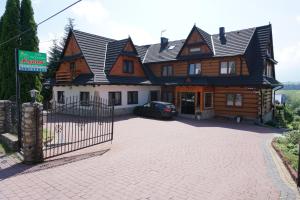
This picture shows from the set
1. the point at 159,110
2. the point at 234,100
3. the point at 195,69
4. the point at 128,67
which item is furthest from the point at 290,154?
the point at 128,67

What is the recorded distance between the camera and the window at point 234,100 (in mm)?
21938

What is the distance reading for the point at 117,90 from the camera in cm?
2255

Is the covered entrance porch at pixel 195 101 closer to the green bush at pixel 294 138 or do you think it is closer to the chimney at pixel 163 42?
the chimney at pixel 163 42

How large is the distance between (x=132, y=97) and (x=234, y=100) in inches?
386

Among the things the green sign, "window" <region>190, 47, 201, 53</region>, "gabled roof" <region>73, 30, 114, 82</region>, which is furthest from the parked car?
the green sign

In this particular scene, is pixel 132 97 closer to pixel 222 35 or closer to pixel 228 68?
pixel 228 68

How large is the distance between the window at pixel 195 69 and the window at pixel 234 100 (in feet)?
13.3

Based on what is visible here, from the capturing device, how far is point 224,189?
630cm

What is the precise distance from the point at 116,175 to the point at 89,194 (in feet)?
4.42

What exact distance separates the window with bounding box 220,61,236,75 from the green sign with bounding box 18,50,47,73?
17.0 metres

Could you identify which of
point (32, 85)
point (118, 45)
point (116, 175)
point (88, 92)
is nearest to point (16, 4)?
point (32, 85)

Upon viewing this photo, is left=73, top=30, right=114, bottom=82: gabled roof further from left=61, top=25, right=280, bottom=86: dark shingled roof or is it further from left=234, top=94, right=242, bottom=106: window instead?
left=234, top=94, right=242, bottom=106: window

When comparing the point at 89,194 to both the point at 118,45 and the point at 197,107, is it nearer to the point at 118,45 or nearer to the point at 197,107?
the point at 197,107

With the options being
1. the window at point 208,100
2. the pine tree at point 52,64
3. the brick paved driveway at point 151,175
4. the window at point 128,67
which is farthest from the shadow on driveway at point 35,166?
the pine tree at point 52,64
